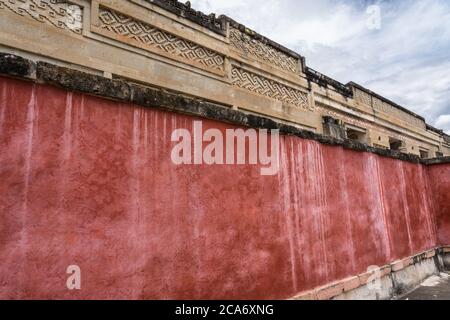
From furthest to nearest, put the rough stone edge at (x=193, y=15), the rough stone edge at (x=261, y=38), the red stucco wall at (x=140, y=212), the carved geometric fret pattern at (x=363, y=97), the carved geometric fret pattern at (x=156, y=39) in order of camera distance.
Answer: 1. the carved geometric fret pattern at (x=363, y=97)
2. the rough stone edge at (x=261, y=38)
3. the rough stone edge at (x=193, y=15)
4. the carved geometric fret pattern at (x=156, y=39)
5. the red stucco wall at (x=140, y=212)

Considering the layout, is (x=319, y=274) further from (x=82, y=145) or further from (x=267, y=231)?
(x=82, y=145)

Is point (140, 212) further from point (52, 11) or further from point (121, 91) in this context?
point (52, 11)

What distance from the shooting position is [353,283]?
3600 mm

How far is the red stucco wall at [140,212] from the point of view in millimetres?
1646

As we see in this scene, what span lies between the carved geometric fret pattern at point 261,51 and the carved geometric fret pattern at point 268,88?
53cm

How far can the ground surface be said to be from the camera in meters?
4.09

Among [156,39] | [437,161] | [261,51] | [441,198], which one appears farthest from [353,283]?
[261,51]

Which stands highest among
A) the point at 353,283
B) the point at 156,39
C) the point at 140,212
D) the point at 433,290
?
the point at 156,39

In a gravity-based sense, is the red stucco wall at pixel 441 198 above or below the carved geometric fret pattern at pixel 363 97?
below

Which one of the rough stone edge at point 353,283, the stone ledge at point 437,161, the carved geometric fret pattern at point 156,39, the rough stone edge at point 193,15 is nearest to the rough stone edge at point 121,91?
the rough stone edge at point 353,283

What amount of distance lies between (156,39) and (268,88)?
3097mm

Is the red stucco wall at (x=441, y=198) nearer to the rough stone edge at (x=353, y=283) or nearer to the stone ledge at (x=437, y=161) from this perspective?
the stone ledge at (x=437, y=161)

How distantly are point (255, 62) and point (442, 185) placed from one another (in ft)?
15.0

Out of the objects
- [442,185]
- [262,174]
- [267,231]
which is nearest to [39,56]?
A: [262,174]
